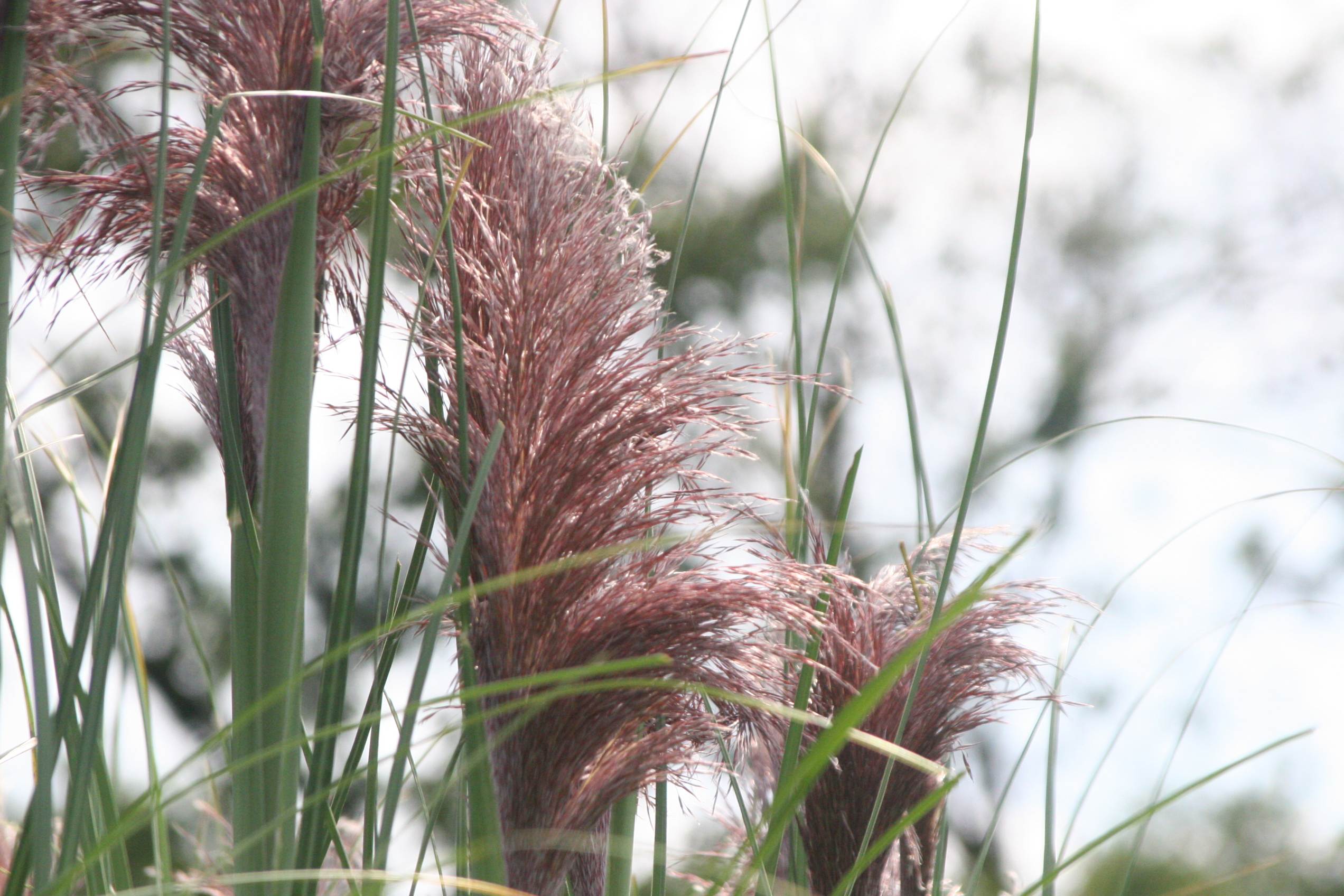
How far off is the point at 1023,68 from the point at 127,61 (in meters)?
4.38

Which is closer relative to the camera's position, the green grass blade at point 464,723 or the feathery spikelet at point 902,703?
→ the green grass blade at point 464,723

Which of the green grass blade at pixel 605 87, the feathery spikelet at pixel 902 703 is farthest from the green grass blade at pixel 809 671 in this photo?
the green grass blade at pixel 605 87

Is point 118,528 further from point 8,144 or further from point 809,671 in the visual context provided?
point 809,671

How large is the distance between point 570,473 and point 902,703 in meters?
0.31

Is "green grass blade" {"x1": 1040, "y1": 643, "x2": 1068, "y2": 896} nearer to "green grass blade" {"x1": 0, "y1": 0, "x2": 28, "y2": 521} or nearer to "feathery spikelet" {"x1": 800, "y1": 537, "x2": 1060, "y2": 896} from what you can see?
"feathery spikelet" {"x1": 800, "y1": 537, "x2": 1060, "y2": 896}

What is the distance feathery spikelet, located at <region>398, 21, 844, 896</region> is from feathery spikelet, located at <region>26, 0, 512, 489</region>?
0.05 meters

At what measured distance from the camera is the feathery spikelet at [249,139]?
56 cm

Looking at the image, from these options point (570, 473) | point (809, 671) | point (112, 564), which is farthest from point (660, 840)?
point (112, 564)

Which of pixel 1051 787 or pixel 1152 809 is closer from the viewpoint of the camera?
pixel 1152 809

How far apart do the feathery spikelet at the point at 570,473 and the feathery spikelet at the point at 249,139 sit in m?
0.05

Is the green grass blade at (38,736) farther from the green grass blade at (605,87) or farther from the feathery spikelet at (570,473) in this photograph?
the green grass blade at (605,87)

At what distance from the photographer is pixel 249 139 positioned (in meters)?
0.56

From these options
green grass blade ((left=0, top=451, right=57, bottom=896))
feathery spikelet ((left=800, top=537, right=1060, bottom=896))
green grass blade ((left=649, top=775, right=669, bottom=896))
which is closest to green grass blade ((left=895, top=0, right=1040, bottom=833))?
feathery spikelet ((left=800, top=537, right=1060, bottom=896))

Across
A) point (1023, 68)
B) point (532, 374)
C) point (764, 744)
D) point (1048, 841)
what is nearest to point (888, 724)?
point (764, 744)
